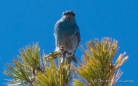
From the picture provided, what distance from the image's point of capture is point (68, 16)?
4992mm

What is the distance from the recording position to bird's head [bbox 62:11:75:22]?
490 centimetres

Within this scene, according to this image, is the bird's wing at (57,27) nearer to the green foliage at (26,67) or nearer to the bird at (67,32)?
the bird at (67,32)

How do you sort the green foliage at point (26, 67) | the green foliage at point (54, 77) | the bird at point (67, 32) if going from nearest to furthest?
the green foliage at point (54, 77) < the green foliage at point (26, 67) < the bird at point (67, 32)

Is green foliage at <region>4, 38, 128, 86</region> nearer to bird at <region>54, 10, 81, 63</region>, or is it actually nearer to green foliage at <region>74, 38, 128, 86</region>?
green foliage at <region>74, 38, 128, 86</region>

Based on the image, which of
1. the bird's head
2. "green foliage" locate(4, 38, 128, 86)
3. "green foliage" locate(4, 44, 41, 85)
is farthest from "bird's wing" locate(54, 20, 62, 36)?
"green foliage" locate(4, 38, 128, 86)

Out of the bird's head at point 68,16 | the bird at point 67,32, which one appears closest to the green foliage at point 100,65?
the bird at point 67,32

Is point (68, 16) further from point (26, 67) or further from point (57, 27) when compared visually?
point (26, 67)

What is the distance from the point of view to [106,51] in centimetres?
228

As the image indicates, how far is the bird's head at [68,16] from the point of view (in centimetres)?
490

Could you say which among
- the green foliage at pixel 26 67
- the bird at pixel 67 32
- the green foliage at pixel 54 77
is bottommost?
the green foliage at pixel 54 77

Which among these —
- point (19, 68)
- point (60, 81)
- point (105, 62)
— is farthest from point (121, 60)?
point (19, 68)

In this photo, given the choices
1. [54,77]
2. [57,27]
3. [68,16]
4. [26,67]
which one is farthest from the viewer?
[57,27]

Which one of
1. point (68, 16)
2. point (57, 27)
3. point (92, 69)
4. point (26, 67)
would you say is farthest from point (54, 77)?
point (57, 27)

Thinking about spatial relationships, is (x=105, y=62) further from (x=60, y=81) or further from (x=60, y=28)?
(x=60, y=28)
